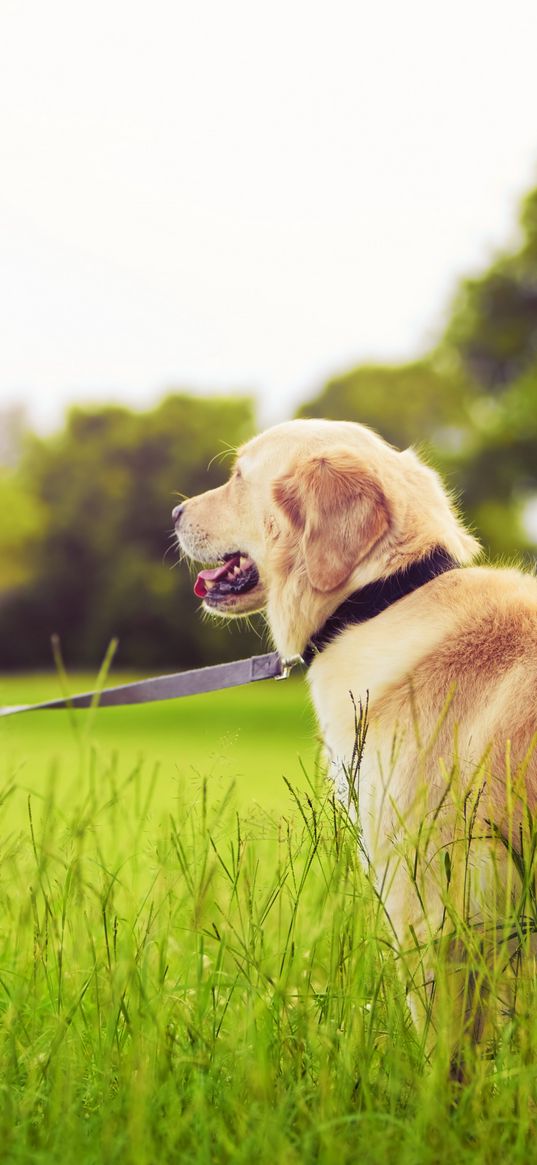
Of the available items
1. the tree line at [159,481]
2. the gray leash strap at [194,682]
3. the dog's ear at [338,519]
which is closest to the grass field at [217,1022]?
the gray leash strap at [194,682]

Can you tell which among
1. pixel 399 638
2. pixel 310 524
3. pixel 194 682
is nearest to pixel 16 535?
pixel 194 682

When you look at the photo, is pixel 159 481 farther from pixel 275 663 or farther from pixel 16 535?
pixel 275 663

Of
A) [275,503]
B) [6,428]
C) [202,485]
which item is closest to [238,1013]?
[275,503]

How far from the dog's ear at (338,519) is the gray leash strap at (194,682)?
367 millimetres


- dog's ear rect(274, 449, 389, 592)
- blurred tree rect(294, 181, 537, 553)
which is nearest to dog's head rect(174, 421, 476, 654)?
dog's ear rect(274, 449, 389, 592)

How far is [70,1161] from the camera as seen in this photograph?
1981 mm

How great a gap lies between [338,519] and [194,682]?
72 cm

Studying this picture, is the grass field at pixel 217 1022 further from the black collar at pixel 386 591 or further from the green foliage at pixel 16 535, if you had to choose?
the green foliage at pixel 16 535

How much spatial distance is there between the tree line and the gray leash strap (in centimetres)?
→ 1782

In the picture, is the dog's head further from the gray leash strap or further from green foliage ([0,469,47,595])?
green foliage ([0,469,47,595])

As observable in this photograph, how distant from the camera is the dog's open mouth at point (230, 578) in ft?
12.0

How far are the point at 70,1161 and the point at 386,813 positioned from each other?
1.13 metres

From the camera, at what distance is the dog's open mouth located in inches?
144

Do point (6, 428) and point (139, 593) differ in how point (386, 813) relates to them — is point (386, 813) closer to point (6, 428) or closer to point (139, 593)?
point (139, 593)
